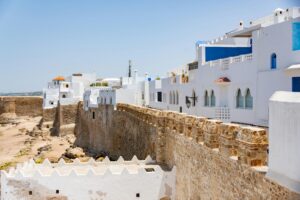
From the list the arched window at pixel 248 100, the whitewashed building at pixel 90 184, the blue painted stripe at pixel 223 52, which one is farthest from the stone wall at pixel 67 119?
the whitewashed building at pixel 90 184

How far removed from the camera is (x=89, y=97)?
33750 mm

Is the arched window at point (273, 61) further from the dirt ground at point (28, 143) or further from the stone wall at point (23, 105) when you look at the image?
the stone wall at point (23, 105)

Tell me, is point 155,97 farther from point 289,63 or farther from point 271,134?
point 271,134

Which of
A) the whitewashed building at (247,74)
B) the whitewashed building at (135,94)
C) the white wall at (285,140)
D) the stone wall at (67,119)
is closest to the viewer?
the white wall at (285,140)

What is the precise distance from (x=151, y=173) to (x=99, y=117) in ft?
66.1

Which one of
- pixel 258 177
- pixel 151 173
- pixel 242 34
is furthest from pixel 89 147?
pixel 258 177

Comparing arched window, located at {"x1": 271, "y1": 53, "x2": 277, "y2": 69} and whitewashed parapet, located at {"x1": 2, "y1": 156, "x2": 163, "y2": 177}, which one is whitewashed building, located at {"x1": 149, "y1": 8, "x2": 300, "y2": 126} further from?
whitewashed parapet, located at {"x1": 2, "y1": 156, "x2": 163, "y2": 177}

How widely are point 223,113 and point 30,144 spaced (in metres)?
25.8

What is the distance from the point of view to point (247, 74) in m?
13.6

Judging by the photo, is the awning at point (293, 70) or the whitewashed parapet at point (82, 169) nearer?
the awning at point (293, 70)

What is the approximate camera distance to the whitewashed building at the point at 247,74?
37.1 ft

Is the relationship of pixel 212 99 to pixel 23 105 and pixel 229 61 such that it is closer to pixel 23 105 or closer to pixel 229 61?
pixel 229 61

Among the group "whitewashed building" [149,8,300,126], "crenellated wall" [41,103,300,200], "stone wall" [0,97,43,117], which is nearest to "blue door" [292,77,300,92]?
"whitewashed building" [149,8,300,126]

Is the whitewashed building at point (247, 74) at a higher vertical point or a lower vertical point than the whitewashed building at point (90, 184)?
higher
